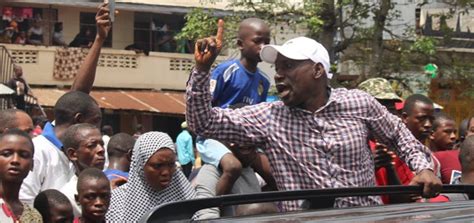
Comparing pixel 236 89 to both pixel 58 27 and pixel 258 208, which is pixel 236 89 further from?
pixel 58 27

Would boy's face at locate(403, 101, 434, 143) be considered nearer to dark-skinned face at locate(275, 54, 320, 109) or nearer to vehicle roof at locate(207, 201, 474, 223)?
dark-skinned face at locate(275, 54, 320, 109)

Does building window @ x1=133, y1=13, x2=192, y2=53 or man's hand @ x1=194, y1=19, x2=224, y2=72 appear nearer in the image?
man's hand @ x1=194, y1=19, x2=224, y2=72

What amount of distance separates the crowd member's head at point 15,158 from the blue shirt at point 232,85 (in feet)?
5.07

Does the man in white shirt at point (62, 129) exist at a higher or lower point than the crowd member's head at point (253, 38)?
lower

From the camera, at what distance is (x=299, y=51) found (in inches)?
227

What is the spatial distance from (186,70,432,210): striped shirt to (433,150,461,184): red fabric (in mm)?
2364

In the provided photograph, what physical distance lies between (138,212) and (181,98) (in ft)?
89.7

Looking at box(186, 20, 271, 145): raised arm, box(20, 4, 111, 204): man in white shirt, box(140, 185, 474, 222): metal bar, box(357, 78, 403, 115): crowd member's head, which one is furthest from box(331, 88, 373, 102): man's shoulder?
box(357, 78, 403, 115): crowd member's head

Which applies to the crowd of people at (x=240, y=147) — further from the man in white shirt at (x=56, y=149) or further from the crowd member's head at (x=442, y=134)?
the crowd member's head at (x=442, y=134)

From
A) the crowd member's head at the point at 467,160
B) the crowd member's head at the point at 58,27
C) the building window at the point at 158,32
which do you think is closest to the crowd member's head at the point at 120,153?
the crowd member's head at the point at 467,160

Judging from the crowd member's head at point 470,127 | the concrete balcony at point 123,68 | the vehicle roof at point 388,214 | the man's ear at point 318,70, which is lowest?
the concrete balcony at point 123,68

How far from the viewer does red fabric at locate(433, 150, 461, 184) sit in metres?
8.12

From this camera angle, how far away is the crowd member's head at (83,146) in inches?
275

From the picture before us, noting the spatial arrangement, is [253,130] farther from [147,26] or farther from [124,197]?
[147,26]
